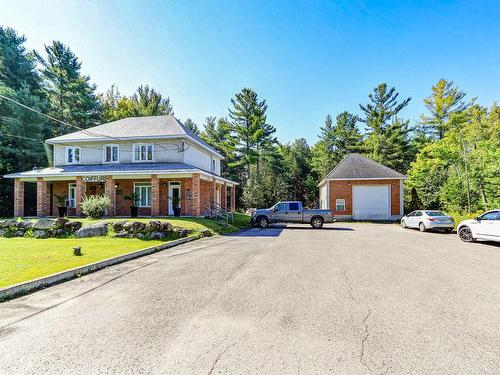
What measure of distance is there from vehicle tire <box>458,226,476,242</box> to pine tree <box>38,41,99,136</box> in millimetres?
40370

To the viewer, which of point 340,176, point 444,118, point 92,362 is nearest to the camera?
point 92,362

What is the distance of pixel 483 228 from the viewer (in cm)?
1185

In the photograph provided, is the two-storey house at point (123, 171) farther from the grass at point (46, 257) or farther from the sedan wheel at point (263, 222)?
the grass at point (46, 257)

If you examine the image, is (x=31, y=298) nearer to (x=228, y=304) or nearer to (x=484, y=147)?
(x=228, y=304)

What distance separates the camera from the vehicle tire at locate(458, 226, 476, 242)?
1259 cm

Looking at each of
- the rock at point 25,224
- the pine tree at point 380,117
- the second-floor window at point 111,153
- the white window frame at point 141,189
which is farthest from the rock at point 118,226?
the pine tree at point 380,117

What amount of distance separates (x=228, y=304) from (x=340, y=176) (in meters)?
23.9

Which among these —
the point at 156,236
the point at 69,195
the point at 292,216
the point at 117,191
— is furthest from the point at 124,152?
the point at 292,216

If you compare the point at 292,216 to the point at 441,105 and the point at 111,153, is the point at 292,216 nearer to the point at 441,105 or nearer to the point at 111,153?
the point at 111,153

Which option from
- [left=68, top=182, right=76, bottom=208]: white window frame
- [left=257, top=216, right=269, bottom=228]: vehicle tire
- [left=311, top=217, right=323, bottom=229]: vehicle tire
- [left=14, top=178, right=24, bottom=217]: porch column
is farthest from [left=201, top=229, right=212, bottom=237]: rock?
[left=14, top=178, right=24, bottom=217]: porch column

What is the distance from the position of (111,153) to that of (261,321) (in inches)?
863

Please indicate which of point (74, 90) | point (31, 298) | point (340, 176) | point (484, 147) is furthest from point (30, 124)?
point (484, 147)

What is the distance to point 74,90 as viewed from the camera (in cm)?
3456

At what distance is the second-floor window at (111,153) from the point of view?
2175 cm
